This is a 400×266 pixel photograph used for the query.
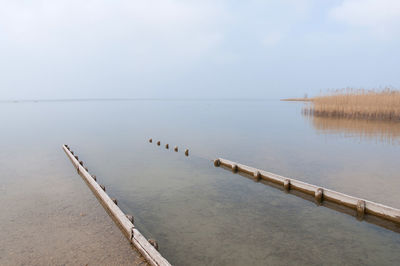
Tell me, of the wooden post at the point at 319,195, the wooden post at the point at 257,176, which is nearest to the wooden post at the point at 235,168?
the wooden post at the point at 257,176

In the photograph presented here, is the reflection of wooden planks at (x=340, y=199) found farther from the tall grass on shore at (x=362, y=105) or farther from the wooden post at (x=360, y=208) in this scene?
the tall grass on shore at (x=362, y=105)

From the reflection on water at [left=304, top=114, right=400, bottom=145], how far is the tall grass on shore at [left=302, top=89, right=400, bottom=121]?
80 cm

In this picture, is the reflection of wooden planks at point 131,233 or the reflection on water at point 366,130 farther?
the reflection on water at point 366,130

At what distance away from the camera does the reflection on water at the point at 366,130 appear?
894 inches

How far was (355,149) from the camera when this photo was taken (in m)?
19.6

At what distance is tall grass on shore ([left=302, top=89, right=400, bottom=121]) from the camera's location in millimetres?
29484

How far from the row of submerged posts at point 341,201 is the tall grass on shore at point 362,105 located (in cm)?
2520

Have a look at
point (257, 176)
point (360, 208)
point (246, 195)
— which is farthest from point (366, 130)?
point (246, 195)

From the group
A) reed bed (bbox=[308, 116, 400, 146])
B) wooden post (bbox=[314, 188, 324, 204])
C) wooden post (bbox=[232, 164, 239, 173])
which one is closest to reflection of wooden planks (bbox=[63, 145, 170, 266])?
wooden post (bbox=[314, 188, 324, 204])

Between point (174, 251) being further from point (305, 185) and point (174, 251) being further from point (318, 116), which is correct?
point (318, 116)

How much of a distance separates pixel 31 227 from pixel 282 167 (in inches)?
484

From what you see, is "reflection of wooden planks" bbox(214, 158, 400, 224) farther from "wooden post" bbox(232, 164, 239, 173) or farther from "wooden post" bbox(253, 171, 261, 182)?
"wooden post" bbox(232, 164, 239, 173)

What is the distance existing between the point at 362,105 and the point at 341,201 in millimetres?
27440

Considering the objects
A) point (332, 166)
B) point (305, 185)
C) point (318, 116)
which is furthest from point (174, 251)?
point (318, 116)
